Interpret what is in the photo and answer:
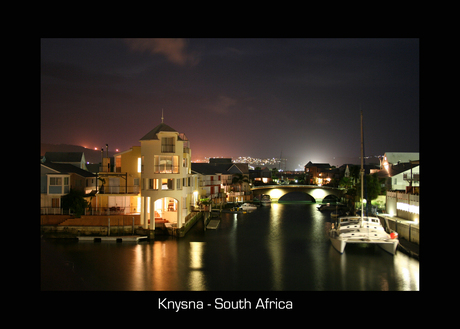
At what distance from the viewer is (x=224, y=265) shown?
18.1m

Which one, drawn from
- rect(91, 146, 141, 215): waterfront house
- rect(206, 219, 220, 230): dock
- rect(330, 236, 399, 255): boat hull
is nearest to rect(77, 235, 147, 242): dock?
rect(91, 146, 141, 215): waterfront house

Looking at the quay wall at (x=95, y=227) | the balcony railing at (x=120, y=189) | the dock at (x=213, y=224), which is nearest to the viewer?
the quay wall at (x=95, y=227)

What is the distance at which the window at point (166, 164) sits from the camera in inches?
915

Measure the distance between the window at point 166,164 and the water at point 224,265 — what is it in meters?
4.76

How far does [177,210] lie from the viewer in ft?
77.9

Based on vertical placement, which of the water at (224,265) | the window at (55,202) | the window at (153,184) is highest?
the window at (153,184)

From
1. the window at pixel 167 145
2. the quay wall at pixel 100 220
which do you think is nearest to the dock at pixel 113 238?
the quay wall at pixel 100 220

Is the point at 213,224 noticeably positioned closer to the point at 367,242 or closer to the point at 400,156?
the point at 367,242

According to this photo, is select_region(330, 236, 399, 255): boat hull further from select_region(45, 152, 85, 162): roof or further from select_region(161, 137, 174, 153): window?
select_region(45, 152, 85, 162): roof

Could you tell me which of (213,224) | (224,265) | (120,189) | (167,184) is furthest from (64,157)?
(224,265)

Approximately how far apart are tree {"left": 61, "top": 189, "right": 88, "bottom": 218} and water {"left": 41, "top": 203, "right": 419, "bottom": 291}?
261 cm

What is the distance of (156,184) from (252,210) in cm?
2135

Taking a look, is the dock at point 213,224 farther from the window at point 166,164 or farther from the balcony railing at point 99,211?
the window at point 166,164

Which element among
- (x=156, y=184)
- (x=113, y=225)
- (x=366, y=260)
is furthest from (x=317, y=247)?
(x=113, y=225)
